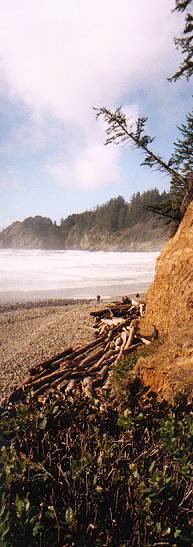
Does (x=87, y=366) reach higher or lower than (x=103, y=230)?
lower

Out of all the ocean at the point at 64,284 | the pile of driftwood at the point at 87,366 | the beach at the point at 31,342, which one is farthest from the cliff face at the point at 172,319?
the ocean at the point at 64,284

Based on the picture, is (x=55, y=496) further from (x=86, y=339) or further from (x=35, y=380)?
(x=86, y=339)

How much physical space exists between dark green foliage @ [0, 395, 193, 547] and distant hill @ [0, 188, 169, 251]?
325 ft

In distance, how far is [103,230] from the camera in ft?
434

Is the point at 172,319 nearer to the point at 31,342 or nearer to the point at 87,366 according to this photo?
the point at 87,366

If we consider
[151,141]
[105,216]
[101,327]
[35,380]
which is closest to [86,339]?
[101,327]

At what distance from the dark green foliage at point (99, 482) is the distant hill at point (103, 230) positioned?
98975mm

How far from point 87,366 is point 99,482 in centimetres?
389

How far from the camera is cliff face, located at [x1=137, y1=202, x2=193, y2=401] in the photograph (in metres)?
4.44

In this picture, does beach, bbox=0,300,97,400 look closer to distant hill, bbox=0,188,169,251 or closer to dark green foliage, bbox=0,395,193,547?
dark green foliage, bbox=0,395,193,547

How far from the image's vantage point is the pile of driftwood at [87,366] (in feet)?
19.7

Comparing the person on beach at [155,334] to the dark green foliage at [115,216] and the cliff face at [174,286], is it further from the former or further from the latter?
the dark green foliage at [115,216]

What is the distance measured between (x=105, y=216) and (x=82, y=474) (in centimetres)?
13683

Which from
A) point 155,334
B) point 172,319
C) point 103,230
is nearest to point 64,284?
point 155,334
